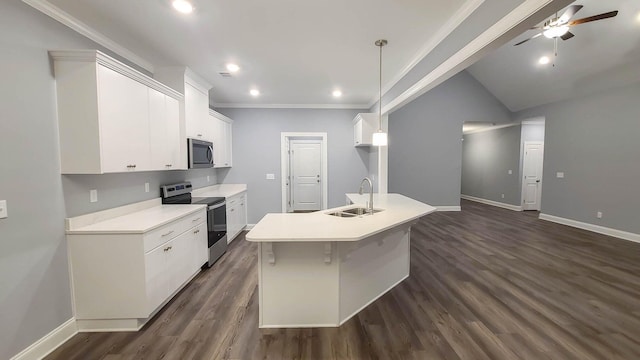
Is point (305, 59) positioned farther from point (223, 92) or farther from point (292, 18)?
point (223, 92)

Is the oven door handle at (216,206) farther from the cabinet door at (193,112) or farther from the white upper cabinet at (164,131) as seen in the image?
the cabinet door at (193,112)

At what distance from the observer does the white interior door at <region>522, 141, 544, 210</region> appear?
7.38 meters

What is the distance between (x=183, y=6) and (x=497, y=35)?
2.44m

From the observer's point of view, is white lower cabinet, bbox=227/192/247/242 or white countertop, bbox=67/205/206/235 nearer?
white countertop, bbox=67/205/206/235

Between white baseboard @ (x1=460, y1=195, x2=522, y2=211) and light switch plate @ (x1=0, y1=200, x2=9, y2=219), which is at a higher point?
light switch plate @ (x1=0, y1=200, x2=9, y2=219)

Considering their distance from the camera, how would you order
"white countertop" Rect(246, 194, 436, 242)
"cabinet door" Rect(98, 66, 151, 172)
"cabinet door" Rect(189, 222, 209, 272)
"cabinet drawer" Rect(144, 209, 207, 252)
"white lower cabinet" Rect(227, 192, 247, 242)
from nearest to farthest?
"white countertop" Rect(246, 194, 436, 242), "cabinet door" Rect(98, 66, 151, 172), "cabinet drawer" Rect(144, 209, 207, 252), "cabinet door" Rect(189, 222, 209, 272), "white lower cabinet" Rect(227, 192, 247, 242)

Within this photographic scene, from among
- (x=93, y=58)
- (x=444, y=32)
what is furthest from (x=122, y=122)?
(x=444, y=32)

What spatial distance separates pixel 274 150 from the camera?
5.67 m

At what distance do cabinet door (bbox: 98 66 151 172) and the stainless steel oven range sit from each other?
2.81 ft

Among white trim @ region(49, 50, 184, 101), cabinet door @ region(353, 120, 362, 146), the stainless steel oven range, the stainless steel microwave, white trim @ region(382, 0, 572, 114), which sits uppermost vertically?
white trim @ region(382, 0, 572, 114)

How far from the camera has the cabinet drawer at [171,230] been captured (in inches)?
90.0

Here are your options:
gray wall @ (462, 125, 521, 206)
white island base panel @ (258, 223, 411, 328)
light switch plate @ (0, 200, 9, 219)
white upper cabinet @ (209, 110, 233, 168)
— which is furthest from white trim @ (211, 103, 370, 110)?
gray wall @ (462, 125, 521, 206)

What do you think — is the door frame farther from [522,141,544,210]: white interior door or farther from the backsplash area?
[522,141,544,210]: white interior door

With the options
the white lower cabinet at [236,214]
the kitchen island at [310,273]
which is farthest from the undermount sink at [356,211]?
the white lower cabinet at [236,214]
